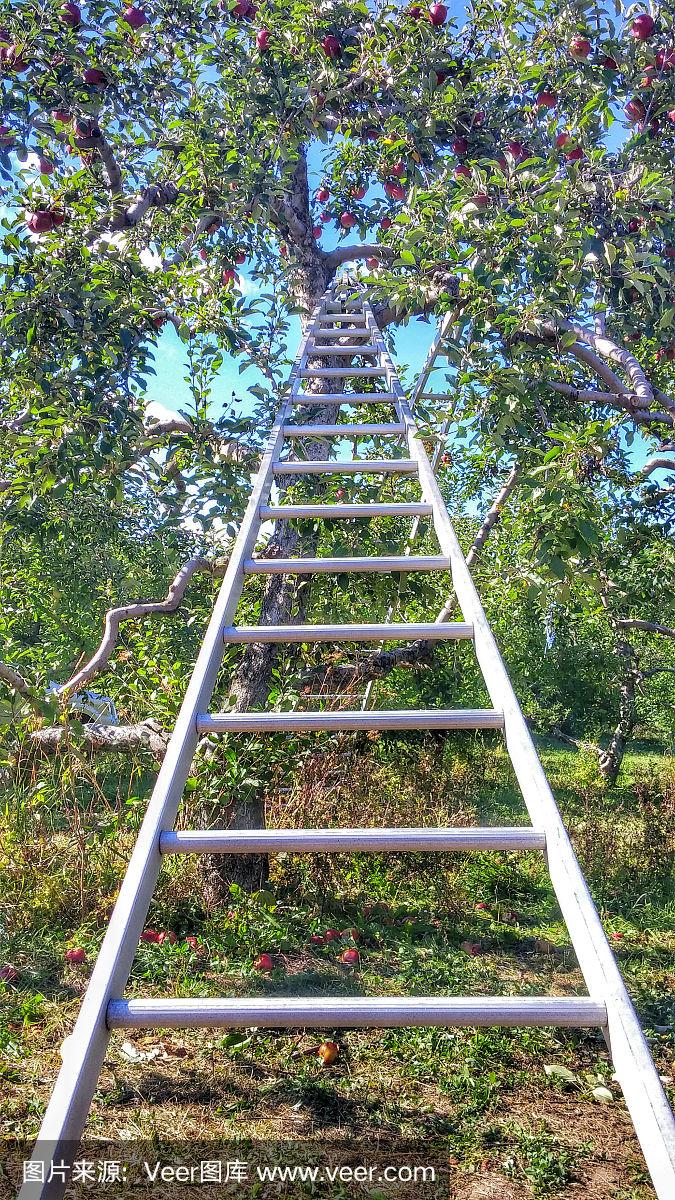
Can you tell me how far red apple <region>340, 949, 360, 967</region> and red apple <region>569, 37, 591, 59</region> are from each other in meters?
4.33

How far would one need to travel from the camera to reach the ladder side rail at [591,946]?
88 centimetres

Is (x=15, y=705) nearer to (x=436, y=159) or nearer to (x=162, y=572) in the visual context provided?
(x=162, y=572)

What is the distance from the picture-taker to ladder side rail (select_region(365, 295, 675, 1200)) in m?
0.88

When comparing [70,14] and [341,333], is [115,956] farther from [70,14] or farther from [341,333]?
[70,14]

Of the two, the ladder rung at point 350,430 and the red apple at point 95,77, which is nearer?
the ladder rung at point 350,430

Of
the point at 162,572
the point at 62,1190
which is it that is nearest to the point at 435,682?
the point at 162,572

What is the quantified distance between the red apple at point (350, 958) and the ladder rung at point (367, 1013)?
2.39 m

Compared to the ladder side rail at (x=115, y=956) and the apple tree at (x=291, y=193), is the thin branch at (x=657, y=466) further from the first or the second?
the ladder side rail at (x=115, y=956)

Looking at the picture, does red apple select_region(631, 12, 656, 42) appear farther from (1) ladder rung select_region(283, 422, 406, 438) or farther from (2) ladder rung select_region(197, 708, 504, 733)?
(2) ladder rung select_region(197, 708, 504, 733)

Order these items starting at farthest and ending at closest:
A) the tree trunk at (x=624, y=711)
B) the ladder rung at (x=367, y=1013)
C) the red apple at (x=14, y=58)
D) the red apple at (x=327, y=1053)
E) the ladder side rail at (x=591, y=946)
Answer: the tree trunk at (x=624, y=711) < the red apple at (x=14, y=58) < the red apple at (x=327, y=1053) < the ladder rung at (x=367, y=1013) < the ladder side rail at (x=591, y=946)

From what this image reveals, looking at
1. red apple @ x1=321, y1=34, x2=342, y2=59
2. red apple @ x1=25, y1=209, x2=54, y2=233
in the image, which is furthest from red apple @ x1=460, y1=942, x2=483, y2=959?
red apple @ x1=321, y1=34, x2=342, y2=59

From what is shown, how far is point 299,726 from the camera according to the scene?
1550 millimetres

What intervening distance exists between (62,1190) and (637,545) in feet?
13.3

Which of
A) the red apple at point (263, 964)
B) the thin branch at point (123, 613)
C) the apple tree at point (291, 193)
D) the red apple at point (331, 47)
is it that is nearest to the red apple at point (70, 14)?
the apple tree at point (291, 193)
